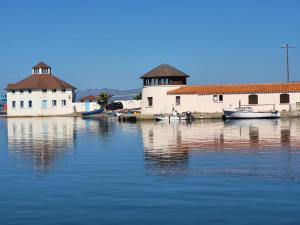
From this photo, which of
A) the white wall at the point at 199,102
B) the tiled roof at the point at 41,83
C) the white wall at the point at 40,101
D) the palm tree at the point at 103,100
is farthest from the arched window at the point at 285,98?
the palm tree at the point at 103,100

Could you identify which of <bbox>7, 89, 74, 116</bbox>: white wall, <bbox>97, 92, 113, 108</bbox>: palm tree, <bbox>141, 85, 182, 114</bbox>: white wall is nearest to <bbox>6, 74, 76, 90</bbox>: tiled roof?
<bbox>7, 89, 74, 116</bbox>: white wall

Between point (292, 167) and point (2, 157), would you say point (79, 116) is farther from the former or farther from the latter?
point (292, 167)

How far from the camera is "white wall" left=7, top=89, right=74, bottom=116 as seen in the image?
92.1 m

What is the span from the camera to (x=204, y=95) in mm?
69312

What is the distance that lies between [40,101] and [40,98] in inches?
19.8

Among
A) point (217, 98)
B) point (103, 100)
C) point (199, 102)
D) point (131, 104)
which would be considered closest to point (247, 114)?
point (217, 98)

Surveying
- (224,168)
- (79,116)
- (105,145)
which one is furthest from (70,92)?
(224,168)

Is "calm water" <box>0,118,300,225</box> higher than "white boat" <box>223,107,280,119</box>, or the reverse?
"white boat" <box>223,107,280,119</box>

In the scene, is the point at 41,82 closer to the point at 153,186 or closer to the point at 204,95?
the point at 204,95

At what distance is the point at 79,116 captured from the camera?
298 ft

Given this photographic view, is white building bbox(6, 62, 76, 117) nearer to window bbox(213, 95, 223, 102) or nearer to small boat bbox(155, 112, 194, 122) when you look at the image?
small boat bbox(155, 112, 194, 122)

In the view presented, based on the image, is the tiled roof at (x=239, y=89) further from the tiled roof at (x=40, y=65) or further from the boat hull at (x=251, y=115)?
the tiled roof at (x=40, y=65)

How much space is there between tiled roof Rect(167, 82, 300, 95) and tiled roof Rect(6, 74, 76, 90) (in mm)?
28508

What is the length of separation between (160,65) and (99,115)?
17.6m
